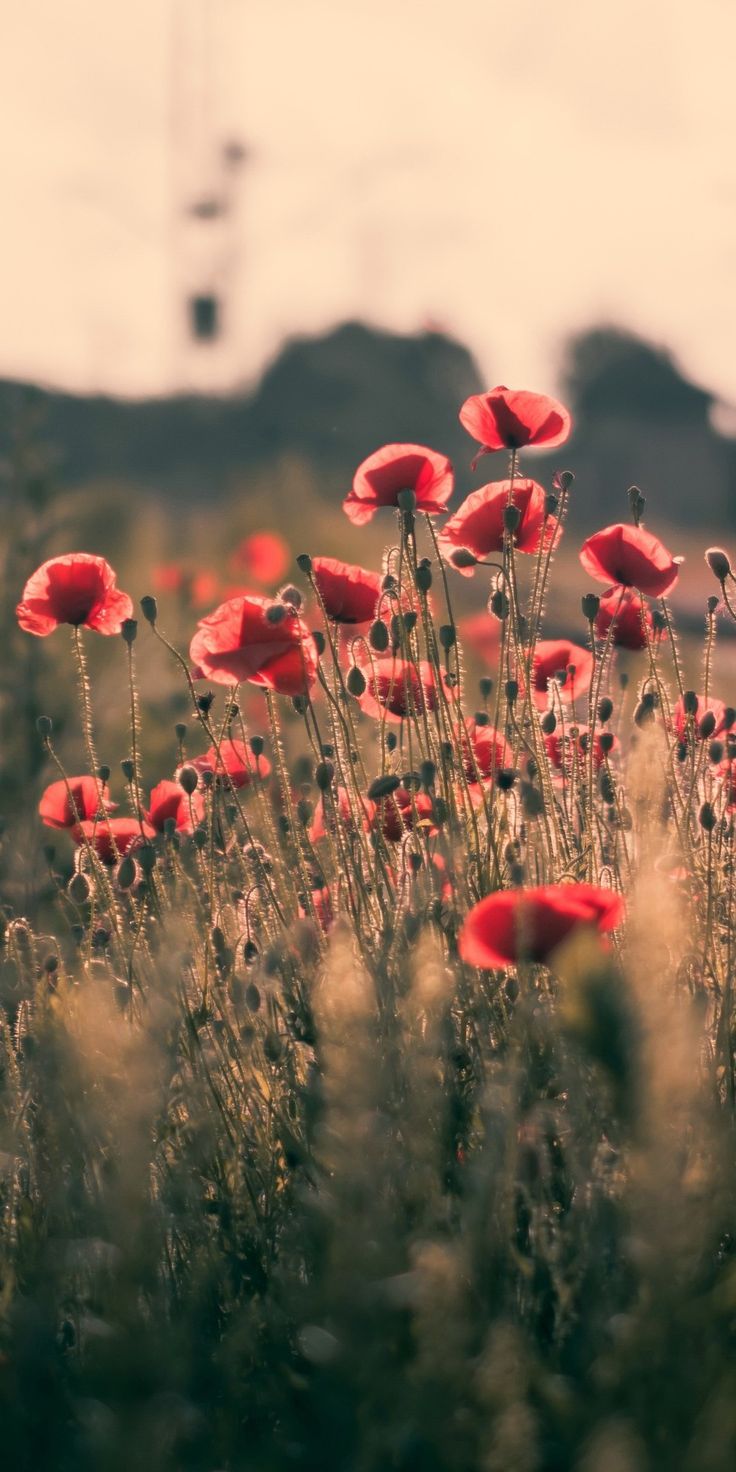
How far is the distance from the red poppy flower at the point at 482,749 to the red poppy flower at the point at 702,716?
0.98ft

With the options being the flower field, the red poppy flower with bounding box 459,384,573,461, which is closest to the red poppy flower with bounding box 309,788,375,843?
the flower field

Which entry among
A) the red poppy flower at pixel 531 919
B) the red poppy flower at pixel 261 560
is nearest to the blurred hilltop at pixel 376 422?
the red poppy flower at pixel 261 560

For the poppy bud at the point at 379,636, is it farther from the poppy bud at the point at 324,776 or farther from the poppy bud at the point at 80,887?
the poppy bud at the point at 80,887

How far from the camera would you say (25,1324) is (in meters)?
1.35

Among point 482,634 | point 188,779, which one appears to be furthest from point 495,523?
point 482,634

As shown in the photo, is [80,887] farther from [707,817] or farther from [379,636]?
[707,817]

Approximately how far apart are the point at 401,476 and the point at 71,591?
1.87ft

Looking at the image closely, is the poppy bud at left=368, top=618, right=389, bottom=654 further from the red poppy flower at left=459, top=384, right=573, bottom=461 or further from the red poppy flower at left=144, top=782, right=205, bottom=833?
the red poppy flower at left=144, top=782, right=205, bottom=833

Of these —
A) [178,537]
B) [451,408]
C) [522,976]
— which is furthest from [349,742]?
[451,408]

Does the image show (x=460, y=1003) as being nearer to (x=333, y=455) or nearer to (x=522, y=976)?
(x=522, y=976)

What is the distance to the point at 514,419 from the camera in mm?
2473

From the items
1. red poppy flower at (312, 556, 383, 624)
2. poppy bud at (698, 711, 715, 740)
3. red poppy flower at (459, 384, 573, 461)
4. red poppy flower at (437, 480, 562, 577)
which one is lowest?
poppy bud at (698, 711, 715, 740)

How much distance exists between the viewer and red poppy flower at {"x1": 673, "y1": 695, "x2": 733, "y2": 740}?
251 centimetres

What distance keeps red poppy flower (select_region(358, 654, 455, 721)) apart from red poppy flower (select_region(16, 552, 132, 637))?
1.38 ft
